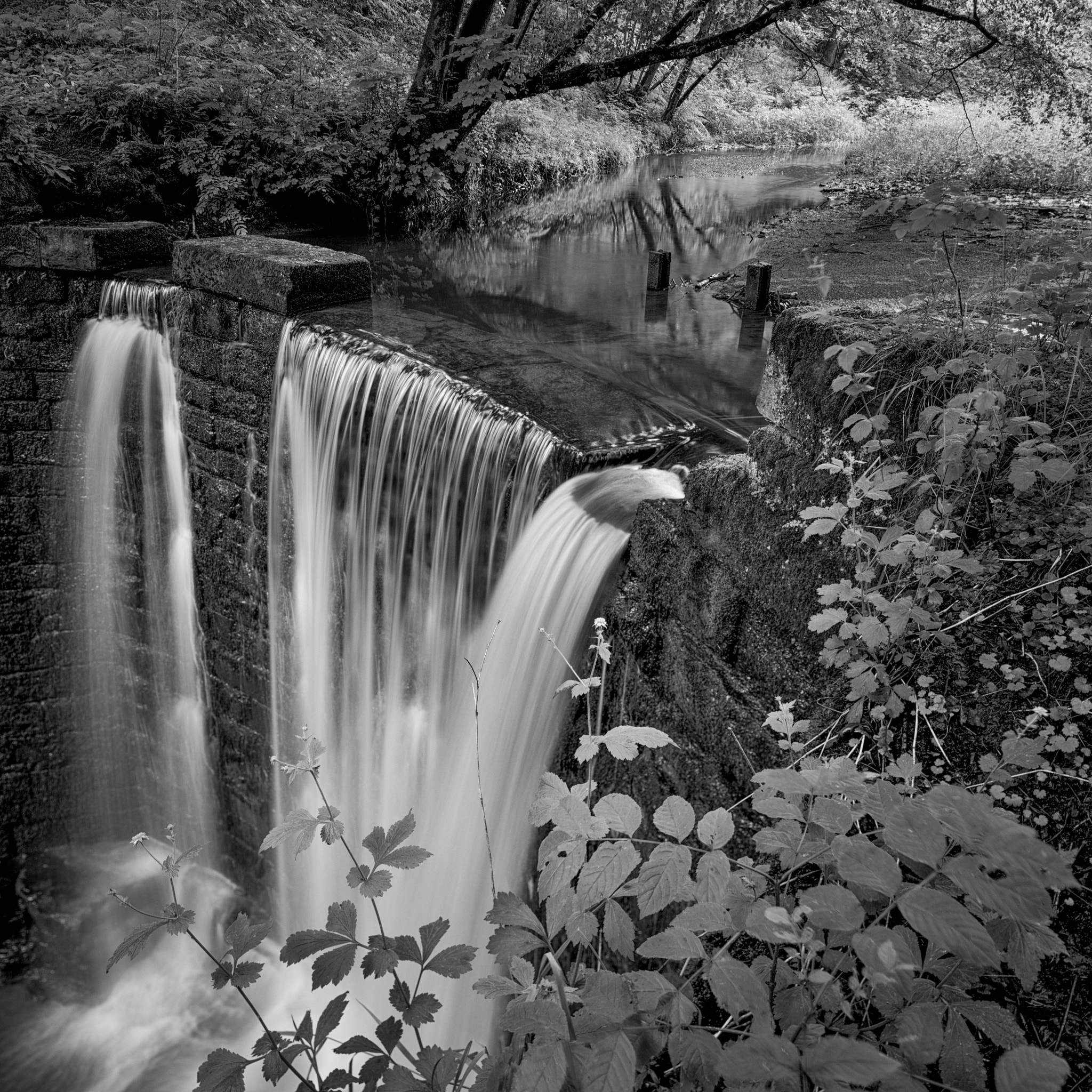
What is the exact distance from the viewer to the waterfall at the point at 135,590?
550cm

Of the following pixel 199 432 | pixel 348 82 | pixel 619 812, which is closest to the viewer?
pixel 619 812

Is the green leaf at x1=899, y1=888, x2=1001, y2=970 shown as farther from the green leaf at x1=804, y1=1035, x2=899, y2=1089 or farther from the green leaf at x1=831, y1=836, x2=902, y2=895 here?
the green leaf at x1=804, y1=1035, x2=899, y2=1089

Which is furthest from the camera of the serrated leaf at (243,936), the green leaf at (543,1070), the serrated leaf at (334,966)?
the serrated leaf at (243,936)

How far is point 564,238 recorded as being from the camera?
916cm

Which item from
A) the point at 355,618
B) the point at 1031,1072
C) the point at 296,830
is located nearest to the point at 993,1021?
the point at 1031,1072

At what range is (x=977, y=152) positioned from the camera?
1469cm

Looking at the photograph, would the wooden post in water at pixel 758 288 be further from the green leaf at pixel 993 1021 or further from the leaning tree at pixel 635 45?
the green leaf at pixel 993 1021

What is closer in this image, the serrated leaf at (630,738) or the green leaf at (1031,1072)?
the green leaf at (1031,1072)

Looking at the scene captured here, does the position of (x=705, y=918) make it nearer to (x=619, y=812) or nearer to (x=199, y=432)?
(x=619, y=812)

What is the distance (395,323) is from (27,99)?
4.43 metres

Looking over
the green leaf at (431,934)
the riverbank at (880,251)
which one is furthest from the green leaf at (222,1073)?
the riverbank at (880,251)

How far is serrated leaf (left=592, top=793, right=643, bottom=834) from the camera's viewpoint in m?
1.59

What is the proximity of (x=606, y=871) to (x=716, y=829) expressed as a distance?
20 centimetres

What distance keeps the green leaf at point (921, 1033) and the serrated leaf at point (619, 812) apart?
483 mm
